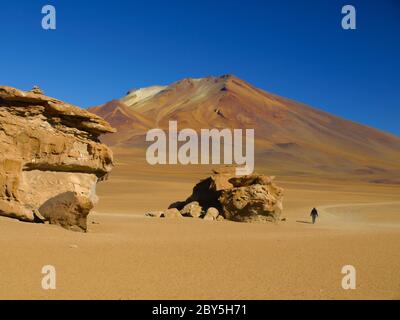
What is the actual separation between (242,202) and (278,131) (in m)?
143

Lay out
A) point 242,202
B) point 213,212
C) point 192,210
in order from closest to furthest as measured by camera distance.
Answer: point 242,202 → point 213,212 → point 192,210

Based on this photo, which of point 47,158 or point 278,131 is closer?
point 47,158

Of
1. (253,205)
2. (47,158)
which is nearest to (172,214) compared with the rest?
(253,205)

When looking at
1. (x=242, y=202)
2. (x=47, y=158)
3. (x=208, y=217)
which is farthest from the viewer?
(x=208, y=217)

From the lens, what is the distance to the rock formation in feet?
74.6

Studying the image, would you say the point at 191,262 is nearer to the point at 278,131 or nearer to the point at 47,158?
the point at 47,158

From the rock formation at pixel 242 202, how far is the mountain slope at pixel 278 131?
89559 millimetres

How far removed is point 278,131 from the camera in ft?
535

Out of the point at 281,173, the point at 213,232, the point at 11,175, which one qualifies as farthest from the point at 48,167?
the point at 281,173

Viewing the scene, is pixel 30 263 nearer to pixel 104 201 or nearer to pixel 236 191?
pixel 236 191

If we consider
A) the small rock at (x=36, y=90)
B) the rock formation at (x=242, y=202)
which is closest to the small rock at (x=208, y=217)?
Answer: the rock formation at (x=242, y=202)
